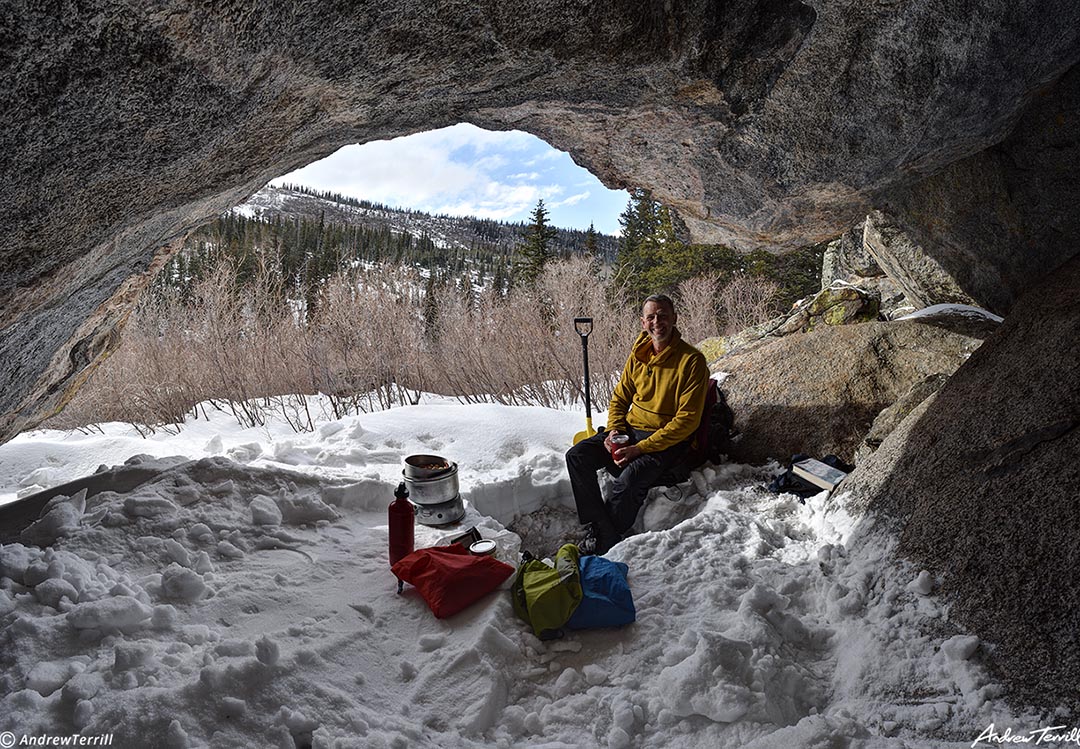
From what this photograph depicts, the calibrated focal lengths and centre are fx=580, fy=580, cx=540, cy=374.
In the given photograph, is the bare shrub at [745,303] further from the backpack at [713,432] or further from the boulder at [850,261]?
the backpack at [713,432]

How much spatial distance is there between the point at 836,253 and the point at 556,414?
19.4 feet

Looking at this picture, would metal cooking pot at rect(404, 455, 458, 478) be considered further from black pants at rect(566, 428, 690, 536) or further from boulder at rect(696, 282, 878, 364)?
boulder at rect(696, 282, 878, 364)

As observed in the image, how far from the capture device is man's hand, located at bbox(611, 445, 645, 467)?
14.6 feet

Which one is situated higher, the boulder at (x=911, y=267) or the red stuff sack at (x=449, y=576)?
the boulder at (x=911, y=267)

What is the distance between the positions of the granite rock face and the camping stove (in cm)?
199

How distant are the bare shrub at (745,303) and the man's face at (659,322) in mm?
7666

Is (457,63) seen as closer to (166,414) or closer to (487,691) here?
(487,691)

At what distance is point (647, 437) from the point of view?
15.3 ft

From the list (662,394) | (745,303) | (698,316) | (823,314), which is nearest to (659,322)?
(662,394)

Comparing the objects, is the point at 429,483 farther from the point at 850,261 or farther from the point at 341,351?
the point at 850,261

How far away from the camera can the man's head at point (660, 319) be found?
4602 millimetres

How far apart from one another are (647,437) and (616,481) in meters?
0.44

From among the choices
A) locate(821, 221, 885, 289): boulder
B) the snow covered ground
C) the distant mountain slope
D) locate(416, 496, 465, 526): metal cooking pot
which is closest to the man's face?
the snow covered ground

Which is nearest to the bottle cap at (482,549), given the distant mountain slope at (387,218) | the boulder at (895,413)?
the boulder at (895,413)
